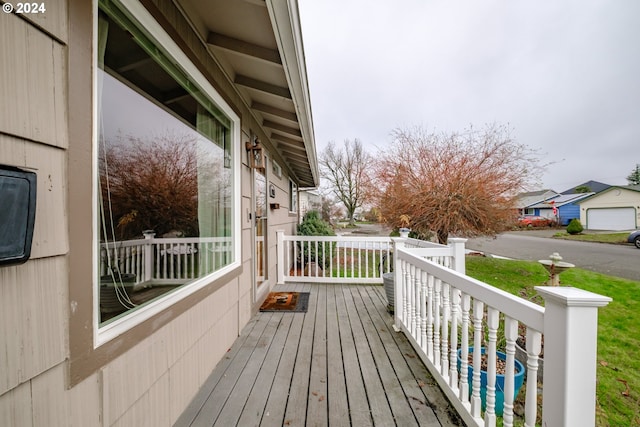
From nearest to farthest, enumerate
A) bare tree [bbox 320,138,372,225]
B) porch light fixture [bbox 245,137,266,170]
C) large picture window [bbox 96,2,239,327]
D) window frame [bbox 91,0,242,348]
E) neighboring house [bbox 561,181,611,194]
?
window frame [bbox 91,0,242,348]
large picture window [bbox 96,2,239,327]
porch light fixture [bbox 245,137,266,170]
bare tree [bbox 320,138,372,225]
neighboring house [bbox 561,181,611,194]

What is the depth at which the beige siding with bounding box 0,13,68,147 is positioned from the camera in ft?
2.31

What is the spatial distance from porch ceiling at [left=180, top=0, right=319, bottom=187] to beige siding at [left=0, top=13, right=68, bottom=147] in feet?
3.06

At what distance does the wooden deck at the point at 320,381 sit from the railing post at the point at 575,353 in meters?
0.84

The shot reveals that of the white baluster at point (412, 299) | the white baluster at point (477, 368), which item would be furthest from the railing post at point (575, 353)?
the white baluster at point (412, 299)

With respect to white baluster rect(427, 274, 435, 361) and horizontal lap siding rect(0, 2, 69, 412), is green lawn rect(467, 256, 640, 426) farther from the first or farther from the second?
horizontal lap siding rect(0, 2, 69, 412)

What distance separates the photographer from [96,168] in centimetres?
104

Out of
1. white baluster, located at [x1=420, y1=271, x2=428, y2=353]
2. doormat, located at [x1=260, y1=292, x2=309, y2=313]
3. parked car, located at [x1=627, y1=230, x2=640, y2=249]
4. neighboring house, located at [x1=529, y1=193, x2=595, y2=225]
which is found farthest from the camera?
neighboring house, located at [x1=529, y1=193, x2=595, y2=225]

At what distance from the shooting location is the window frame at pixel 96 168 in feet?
3.30

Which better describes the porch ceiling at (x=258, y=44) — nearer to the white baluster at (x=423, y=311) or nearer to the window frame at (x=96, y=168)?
the window frame at (x=96, y=168)

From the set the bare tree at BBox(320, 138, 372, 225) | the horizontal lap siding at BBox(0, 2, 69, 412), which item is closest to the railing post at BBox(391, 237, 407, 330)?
the horizontal lap siding at BBox(0, 2, 69, 412)

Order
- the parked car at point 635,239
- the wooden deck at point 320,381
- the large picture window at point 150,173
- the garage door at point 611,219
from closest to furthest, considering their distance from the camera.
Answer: the large picture window at point 150,173 → the wooden deck at point 320,381 → the parked car at point 635,239 → the garage door at point 611,219

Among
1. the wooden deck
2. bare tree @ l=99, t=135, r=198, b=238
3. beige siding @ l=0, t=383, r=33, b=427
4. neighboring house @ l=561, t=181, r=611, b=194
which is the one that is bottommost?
the wooden deck

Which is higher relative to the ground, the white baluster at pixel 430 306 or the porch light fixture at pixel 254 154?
the porch light fixture at pixel 254 154

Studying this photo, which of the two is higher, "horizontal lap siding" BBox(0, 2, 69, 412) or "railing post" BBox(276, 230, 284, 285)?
"horizontal lap siding" BBox(0, 2, 69, 412)
